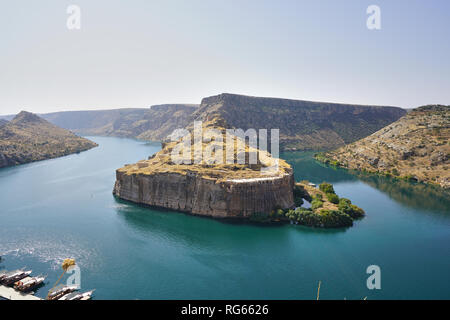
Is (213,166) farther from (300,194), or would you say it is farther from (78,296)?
(78,296)

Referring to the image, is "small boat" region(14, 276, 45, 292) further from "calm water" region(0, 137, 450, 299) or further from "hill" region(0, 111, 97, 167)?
Result: "hill" region(0, 111, 97, 167)

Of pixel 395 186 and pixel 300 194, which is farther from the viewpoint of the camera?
pixel 395 186

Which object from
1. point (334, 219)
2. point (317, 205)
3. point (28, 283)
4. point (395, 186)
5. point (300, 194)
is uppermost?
point (300, 194)

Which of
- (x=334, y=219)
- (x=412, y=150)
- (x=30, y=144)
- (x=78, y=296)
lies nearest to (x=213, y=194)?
(x=334, y=219)

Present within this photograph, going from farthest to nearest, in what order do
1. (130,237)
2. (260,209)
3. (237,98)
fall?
(237,98) < (260,209) < (130,237)

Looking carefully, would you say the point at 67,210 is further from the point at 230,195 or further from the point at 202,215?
the point at 230,195

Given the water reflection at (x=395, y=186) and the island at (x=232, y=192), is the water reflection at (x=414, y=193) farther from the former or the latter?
the island at (x=232, y=192)
